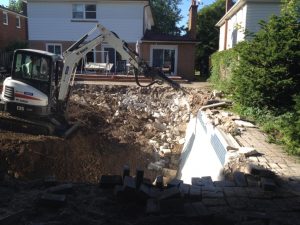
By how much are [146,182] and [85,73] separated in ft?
62.6

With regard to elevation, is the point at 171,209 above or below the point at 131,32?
below

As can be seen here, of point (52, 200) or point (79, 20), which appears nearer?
point (52, 200)

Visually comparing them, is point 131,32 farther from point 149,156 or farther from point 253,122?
point 253,122

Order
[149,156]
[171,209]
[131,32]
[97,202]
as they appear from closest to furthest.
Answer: [171,209]
[97,202]
[149,156]
[131,32]

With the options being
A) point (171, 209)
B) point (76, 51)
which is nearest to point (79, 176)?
point (76, 51)

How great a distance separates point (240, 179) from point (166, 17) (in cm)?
4530

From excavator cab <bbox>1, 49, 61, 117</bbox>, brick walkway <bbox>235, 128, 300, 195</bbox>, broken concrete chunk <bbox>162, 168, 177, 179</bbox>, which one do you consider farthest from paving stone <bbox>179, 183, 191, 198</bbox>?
excavator cab <bbox>1, 49, 61, 117</bbox>

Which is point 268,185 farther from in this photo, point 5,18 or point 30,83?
point 5,18

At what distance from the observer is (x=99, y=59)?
27.7 metres

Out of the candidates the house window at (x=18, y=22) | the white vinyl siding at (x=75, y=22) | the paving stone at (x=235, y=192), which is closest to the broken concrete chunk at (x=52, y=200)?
the paving stone at (x=235, y=192)

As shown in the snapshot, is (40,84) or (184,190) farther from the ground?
(40,84)

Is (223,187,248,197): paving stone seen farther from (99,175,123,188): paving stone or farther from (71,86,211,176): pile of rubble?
Result: (71,86,211,176): pile of rubble

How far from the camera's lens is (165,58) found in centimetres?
2841

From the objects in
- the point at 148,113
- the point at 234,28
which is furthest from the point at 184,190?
the point at 234,28
